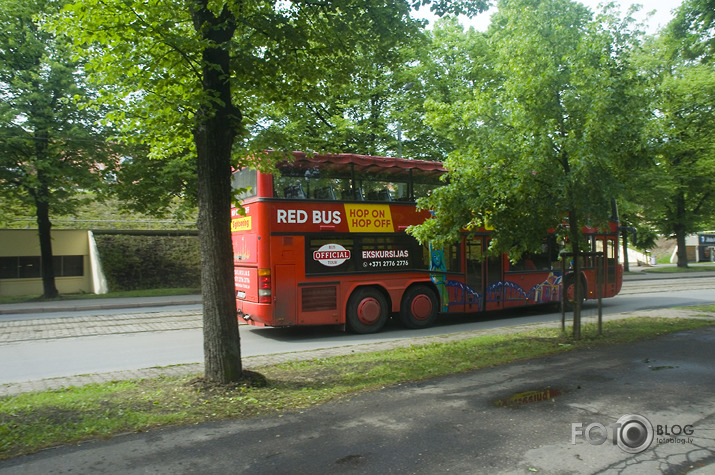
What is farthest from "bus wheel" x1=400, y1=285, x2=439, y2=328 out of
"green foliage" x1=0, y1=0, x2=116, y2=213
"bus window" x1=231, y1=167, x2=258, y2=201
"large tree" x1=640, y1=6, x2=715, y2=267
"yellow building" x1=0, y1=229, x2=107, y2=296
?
"yellow building" x1=0, y1=229, x2=107, y2=296

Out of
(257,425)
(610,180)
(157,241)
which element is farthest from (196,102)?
(157,241)

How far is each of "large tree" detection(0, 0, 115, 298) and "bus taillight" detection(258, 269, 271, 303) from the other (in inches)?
458

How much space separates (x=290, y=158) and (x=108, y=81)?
9.22 ft

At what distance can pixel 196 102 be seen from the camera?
20.2 feet

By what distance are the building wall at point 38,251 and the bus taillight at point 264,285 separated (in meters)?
16.4

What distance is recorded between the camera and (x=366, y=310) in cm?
1205

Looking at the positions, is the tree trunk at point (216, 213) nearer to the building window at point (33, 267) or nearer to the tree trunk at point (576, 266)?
the tree trunk at point (576, 266)

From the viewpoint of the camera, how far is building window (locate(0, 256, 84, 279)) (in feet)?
74.0

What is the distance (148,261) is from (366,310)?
16413 mm

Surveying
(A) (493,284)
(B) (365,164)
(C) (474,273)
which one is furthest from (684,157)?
(B) (365,164)

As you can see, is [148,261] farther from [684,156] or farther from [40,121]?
[684,156]

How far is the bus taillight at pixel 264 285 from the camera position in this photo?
10.9 m

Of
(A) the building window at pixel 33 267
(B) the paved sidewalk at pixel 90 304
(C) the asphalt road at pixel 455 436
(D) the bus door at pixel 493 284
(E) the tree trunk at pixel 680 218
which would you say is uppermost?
(E) the tree trunk at pixel 680 218

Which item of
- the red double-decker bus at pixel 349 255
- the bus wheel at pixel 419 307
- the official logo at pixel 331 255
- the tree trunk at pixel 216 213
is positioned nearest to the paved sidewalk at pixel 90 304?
the red double-decker bus at pixel 349 255
